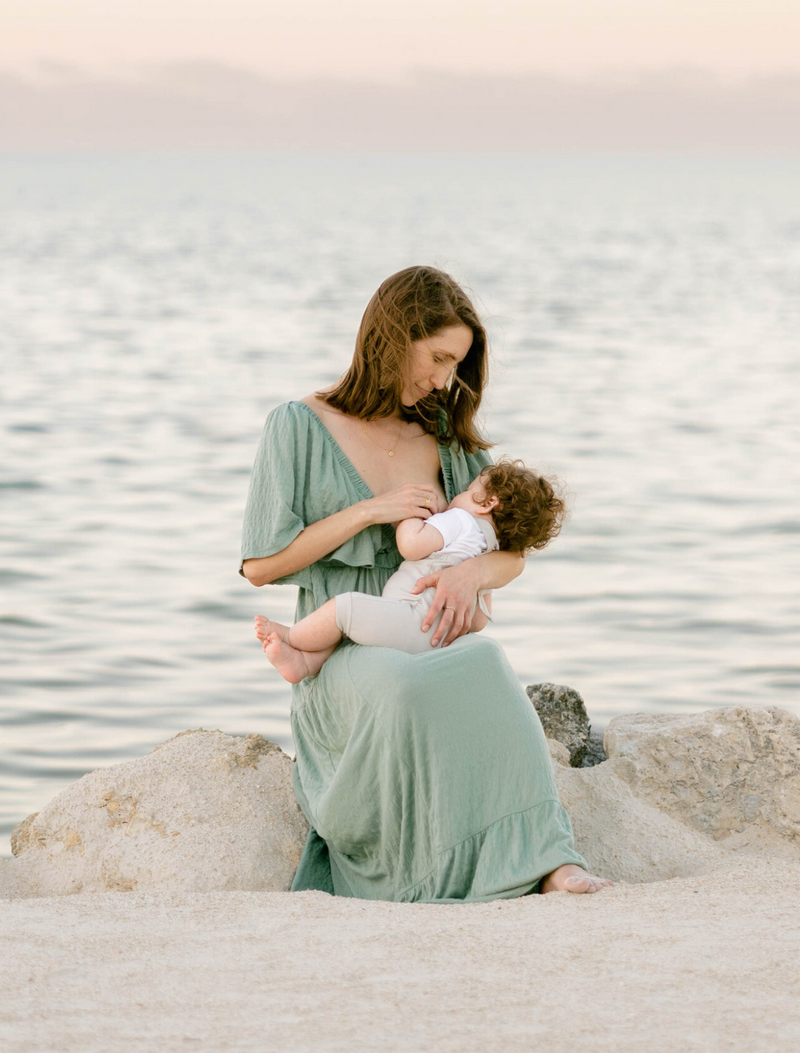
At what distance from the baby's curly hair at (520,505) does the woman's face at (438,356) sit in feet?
0.99

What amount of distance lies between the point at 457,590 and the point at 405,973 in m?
1.30

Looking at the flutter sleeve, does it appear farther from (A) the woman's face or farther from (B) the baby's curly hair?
(B) the baby's curly hair

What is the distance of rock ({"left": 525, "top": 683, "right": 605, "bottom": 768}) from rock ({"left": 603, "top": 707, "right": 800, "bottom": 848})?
0.38 ft

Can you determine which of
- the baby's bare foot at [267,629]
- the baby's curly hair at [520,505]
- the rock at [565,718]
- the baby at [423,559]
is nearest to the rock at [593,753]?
the rock at [565,718]

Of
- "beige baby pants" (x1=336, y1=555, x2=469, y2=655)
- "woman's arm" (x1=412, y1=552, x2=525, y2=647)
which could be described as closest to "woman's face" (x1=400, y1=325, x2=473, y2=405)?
"woman's arm" (x1=412, y1=552, x2=525, y2=647)

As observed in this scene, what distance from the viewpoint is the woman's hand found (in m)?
3.78

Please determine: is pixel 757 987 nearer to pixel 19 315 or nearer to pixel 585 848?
pixel 585 848

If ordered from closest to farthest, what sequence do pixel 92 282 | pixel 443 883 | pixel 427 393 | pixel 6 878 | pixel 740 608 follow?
pixel 443 883
pixel 6 878
pixel 427 393
pixel 740 608
pixel 92 282

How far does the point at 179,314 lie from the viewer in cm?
2402

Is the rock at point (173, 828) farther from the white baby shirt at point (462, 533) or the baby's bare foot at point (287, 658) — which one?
the white baby shirt at point (462, 533)

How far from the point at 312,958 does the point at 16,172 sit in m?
140

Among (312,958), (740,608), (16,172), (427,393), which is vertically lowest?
(740,608)

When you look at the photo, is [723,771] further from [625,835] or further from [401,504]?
[401,504]

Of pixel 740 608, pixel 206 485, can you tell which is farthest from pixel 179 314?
pixel 740 608
